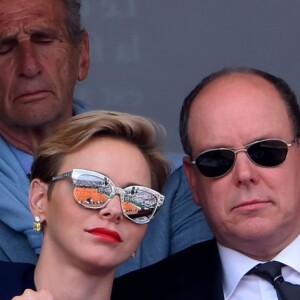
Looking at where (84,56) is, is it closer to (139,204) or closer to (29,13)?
(29,13)

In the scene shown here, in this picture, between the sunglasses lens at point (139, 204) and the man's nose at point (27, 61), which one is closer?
the sunglasses lens at point (139, 204)

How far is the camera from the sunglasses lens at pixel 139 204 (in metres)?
2.50

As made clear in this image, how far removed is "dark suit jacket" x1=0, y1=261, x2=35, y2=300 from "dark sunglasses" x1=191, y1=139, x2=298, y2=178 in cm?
45

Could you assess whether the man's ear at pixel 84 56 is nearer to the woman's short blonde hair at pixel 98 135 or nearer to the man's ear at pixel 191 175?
the man's ear at pixel 191 175

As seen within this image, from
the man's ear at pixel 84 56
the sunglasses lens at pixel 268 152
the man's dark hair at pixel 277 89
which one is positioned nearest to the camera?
the sunglasses lens at pixel 268 152

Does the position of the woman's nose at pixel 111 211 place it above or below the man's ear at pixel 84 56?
below

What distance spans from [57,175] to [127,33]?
1334 mm

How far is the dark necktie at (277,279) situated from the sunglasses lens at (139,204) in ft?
1.20

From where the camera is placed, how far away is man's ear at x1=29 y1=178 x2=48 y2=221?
2.58 metres

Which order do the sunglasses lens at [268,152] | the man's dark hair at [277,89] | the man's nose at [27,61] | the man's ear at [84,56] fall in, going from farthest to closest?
the man's ear at [84,56] < the man's nose at [27,61] < the man's dark hair at [277,89] < the sunglasses lens at [268,152]

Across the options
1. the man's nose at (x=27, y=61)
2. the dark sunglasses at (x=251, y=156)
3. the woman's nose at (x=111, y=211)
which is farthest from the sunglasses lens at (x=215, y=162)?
the man's nose at (x=27, y=61)

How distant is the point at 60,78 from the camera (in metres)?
3.39

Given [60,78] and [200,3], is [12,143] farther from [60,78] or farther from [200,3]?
[200,3]

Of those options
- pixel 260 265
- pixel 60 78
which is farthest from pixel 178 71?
pixel 260 265
